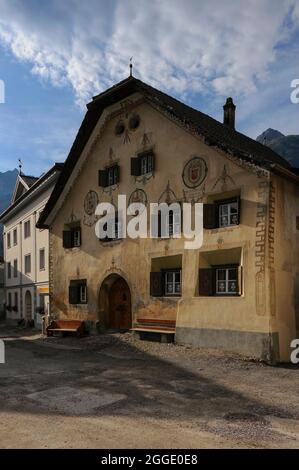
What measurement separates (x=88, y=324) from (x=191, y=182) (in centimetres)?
791

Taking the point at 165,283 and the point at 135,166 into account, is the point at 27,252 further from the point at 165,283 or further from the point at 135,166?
the point at 165,283

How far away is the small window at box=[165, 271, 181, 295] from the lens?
1485 centimetres

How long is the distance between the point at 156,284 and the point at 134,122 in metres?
6.54

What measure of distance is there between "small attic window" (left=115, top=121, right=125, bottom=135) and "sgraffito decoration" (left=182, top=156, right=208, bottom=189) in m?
4.22

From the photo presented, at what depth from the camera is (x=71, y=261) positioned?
64.7 feet

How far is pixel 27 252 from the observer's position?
96.7 ft

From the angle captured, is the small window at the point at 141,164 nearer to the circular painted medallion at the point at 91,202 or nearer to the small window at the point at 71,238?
the circular painted medallion at the point at 91,202

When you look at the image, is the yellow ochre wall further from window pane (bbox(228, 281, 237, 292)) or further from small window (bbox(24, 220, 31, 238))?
small window (bbox(24, 220, 31, 238))

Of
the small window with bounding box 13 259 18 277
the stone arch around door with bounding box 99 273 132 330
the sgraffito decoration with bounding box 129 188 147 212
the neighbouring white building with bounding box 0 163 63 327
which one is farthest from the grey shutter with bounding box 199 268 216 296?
the small window with bounding box 13 259 18 277

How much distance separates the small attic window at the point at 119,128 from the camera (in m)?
17.6

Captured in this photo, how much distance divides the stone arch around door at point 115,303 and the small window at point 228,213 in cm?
541

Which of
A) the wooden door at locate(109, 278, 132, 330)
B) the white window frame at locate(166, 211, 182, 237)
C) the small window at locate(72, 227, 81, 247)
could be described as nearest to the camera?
the white window frame at locate(166, 211, 182, 237)

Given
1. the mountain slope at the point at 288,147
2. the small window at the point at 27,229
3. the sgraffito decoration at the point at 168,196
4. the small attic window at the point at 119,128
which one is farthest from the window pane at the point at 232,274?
the mountain slope at the point at 288,147

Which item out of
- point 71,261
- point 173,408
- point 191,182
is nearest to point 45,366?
point 173,408
